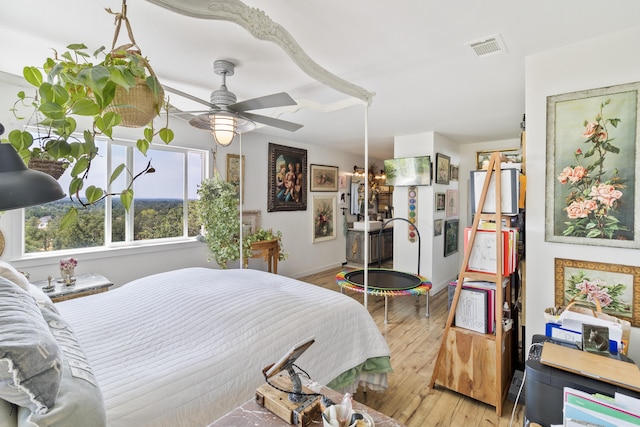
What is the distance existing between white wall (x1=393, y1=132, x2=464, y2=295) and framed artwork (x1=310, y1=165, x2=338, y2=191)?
1.53 meters

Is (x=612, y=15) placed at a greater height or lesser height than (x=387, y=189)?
greater

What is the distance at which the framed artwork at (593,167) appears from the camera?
1768 millimetres

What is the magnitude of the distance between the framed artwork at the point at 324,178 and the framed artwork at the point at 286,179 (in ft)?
0.79

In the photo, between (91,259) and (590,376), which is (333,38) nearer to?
(590,376)

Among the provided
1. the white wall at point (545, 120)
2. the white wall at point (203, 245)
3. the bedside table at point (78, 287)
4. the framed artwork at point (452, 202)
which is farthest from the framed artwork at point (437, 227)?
the bedside table at point (78, 287)

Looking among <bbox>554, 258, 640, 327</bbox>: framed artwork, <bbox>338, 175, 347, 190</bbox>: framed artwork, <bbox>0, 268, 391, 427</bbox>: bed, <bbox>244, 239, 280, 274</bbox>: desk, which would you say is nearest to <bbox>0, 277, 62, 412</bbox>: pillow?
<bbox>0, 268, 391, 427</bbox>: bed

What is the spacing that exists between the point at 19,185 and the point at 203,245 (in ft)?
11.7

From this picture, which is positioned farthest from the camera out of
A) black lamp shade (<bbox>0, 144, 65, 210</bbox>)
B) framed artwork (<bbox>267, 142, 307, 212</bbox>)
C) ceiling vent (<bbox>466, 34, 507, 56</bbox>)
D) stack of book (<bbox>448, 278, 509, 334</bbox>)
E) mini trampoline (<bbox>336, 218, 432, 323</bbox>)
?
framed artwork (<bbox>267, 142, 307, 212</bbox>)

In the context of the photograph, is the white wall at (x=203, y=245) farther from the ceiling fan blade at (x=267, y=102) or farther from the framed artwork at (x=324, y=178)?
the ceiling fan blade at (x=267, y=102)

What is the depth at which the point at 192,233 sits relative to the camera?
4043 mm

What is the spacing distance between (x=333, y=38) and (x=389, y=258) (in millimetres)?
5673

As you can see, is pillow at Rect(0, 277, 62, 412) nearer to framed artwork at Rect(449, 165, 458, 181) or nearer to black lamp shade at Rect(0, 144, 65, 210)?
black lamp shade at Rect(0, 144, 65, 210)

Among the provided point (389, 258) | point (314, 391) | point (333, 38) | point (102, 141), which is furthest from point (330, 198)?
point (314, 391)

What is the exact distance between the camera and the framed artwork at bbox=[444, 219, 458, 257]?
4.91m
